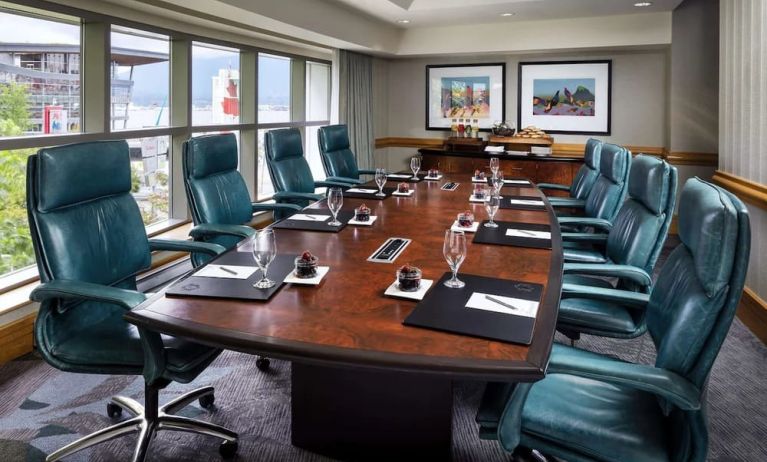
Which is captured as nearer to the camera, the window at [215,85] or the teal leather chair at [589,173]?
the teal leather chair at [589,173]

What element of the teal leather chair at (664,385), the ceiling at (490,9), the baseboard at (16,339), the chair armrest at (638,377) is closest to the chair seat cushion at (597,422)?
the teal leather chair at (664,385)

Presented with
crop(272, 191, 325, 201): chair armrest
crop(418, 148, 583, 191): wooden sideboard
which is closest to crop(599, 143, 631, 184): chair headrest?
crop(272, 191, 325, 201): chair armrest

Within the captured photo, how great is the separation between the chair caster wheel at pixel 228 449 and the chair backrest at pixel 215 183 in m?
1.04

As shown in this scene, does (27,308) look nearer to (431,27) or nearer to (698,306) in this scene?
(698,306)

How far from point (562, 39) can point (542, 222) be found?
3.52 metres

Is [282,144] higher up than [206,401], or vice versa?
[282,144]

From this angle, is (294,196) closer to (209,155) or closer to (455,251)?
(209,155)

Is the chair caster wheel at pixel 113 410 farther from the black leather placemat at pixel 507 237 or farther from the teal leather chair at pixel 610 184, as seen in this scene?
the teal leather chair at pixel 610 184

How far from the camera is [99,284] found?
178 centimetres

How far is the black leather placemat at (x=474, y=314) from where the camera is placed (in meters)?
1.18

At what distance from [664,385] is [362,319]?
658 millimetres

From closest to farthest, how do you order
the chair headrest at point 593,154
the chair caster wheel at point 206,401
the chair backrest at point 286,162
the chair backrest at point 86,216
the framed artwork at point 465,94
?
the chair backrest at point 86,216 < the chair caster wheel at point 206,401 < the chair headrest at point 593,154 < the chair backrest at point 286,162 < the framed artwork at point 465,94

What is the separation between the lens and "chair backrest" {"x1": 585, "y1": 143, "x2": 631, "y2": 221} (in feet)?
9.32

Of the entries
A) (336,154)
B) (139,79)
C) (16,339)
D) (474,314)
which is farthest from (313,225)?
(336,154)
